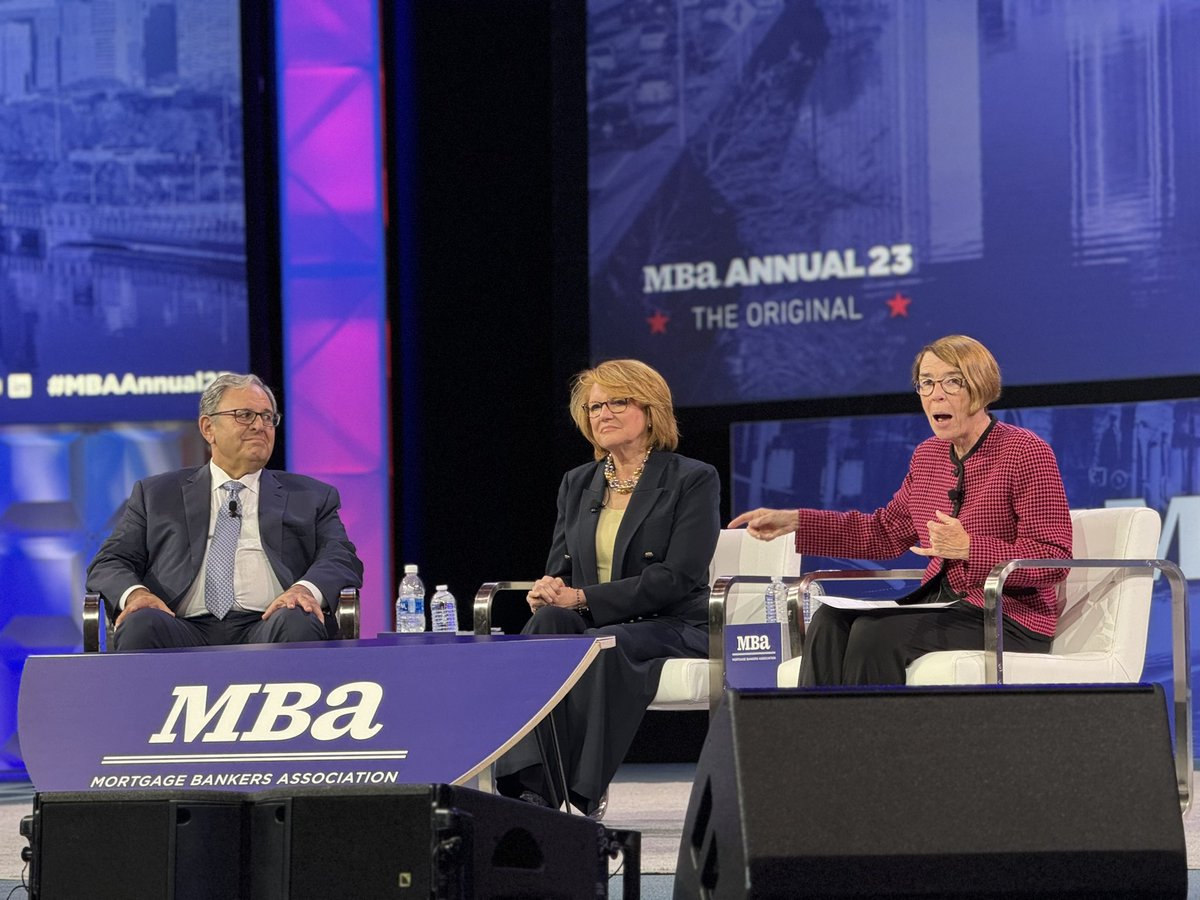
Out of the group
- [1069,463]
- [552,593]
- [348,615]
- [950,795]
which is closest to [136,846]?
[950,795]

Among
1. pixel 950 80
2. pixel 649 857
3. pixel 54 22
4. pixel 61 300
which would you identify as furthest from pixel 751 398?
pixel 54 22

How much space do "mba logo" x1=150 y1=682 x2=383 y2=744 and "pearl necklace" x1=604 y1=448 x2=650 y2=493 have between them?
133 centimetres

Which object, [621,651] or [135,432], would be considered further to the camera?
[135,432]

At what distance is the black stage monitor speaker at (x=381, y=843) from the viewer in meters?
1.93

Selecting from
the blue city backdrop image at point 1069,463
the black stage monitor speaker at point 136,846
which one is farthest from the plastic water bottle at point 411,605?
the black stage monitor speaker at point 136,846

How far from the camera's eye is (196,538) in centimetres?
406

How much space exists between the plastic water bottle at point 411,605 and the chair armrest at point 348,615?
0.25 metres

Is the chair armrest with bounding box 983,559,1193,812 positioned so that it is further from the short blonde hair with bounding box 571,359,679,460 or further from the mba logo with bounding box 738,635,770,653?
the short blonde hair with bounding box 571,359,679,460

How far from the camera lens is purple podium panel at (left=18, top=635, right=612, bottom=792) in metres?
2.66

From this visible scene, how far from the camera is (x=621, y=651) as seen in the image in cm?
358

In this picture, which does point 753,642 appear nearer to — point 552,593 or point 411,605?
point 552,593

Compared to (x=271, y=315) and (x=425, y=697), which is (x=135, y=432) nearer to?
(x=271, y=315)

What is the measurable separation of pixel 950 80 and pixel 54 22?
335cm

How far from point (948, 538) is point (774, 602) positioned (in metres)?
1.08
